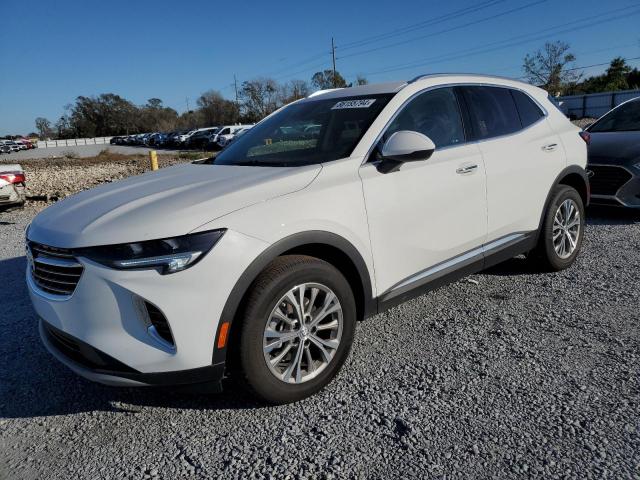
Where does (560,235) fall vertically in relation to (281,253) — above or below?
below

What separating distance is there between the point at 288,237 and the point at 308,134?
1275 millimetres

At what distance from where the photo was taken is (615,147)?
6.49 m

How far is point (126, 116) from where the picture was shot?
4884 inches

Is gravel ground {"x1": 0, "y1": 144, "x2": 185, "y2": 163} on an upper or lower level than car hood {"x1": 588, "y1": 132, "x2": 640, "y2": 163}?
upper

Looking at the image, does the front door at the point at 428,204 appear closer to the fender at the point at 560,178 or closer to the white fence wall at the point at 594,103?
the fender at the point at 560,178

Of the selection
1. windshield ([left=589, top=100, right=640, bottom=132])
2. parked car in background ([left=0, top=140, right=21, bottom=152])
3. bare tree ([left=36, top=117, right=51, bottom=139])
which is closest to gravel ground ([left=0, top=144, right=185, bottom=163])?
parked car in background ([left=0, top=140, right=21, bottom=152])

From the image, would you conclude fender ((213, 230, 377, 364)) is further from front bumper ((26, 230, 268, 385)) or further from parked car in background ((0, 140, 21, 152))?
parked car in background ((0, 140, 21, 152))

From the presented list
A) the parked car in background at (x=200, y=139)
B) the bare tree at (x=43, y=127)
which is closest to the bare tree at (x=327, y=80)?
the parked car in background at (x=200, y=139)

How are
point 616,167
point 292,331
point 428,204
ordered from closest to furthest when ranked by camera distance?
point 292,331 < point 428,204 < point 616,167

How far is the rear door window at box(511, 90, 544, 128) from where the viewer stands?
14.0ft

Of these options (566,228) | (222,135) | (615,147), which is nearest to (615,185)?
(615,147)

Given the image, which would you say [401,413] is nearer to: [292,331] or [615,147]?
[292,331]

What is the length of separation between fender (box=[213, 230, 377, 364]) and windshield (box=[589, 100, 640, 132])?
6010mm

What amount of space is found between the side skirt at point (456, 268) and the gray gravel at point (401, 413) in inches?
14.8
